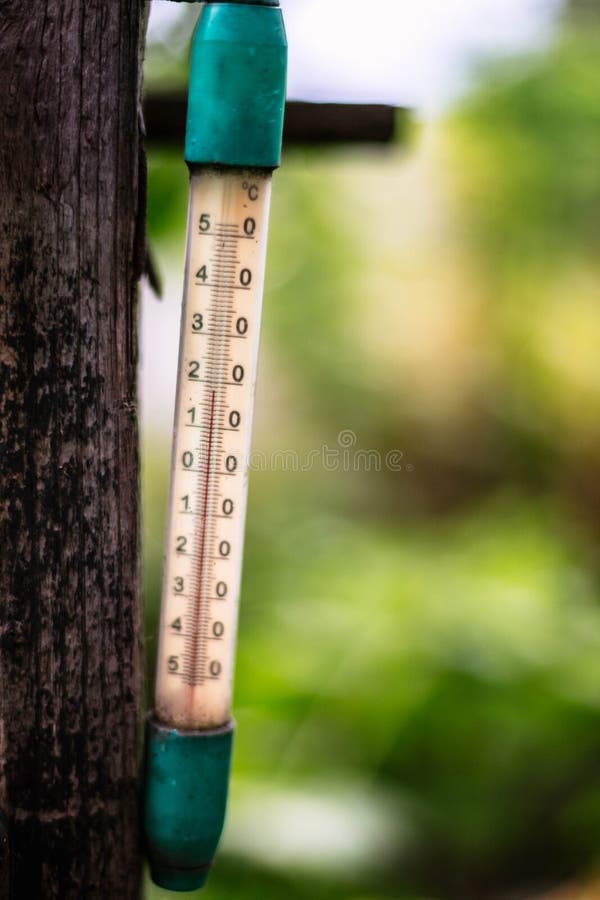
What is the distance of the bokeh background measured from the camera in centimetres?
210

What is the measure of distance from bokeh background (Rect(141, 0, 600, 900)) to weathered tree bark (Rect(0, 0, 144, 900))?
1.41 feet

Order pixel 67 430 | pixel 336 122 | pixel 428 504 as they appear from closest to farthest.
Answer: pixel 67 430 → pixel 336 122 → pixel 428 504

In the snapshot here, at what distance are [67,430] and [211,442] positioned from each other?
0.39ft

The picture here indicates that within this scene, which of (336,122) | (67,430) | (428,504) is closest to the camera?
(67,430)

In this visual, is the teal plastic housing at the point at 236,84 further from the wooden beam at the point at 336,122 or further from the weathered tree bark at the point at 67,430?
the wooden beam at the point at 336,122

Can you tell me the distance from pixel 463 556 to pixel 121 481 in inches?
109

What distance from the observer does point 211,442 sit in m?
0.69

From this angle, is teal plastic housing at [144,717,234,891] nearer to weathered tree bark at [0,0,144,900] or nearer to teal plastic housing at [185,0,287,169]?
weathered tree bark at [0,0,144,900]

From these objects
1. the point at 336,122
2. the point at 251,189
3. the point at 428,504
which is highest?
the point at 336,122

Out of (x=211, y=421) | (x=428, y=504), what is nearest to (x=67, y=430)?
(x=211, y=421)

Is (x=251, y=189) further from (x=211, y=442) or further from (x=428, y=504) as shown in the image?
(x=428, y=504)

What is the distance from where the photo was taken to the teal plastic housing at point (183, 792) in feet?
2.32

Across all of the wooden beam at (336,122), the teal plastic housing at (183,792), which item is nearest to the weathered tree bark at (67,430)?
the teal plastic housing at (183,792)

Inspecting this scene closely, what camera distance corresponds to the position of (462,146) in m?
4.34
